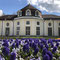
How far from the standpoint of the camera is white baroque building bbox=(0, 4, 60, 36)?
32.4m

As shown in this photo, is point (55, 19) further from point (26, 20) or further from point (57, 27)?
point (26, 20)

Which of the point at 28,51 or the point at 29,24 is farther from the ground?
the point at 29,24

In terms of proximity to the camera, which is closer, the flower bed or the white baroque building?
the flower bed

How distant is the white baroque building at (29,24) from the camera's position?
32406mm

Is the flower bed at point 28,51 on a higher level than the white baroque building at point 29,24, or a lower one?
lower

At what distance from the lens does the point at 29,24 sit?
107 feet

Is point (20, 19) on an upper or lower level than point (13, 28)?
upper

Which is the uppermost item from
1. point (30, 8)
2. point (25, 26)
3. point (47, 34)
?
point (30, 8)

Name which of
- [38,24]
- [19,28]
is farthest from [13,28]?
[38,24]

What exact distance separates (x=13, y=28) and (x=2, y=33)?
11.4ft

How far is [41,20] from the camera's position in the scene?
33750 mm

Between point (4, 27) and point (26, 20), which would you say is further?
point (4, 27)

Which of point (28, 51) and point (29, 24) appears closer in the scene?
point (28, 51)

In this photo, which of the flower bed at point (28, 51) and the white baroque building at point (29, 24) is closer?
the flower bed at point (28, 51)
